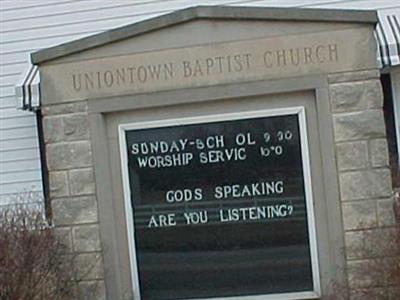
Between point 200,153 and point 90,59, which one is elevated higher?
point 90,59

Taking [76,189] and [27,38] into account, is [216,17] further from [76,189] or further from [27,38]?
[27,38]

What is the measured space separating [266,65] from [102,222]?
2243mm

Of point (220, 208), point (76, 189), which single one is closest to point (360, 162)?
point (220, 208)

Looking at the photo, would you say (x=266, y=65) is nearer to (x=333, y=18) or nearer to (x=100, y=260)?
(x=333, y=18)

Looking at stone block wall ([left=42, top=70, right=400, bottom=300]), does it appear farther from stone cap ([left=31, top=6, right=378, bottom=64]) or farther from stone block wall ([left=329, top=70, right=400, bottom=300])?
stone cap ([left=31, top=6, right=378, bottom=64])

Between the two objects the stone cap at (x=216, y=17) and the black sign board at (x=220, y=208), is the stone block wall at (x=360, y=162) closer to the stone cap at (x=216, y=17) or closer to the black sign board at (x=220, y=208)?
the black sign board at (x=220, y=208)

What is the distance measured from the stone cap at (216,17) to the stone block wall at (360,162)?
0.55 metres

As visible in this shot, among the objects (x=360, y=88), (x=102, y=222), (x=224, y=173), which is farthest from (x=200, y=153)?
(x=360, y=88)

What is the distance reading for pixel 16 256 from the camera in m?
6.23

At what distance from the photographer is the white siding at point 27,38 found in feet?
36.5

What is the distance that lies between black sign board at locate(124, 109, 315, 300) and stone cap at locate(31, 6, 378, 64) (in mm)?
938

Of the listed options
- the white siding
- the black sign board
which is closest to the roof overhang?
the black sign board

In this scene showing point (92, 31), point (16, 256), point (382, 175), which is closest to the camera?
point (16, 256)

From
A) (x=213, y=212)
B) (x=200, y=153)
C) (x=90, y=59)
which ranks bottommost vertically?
(x=213, y=212)
